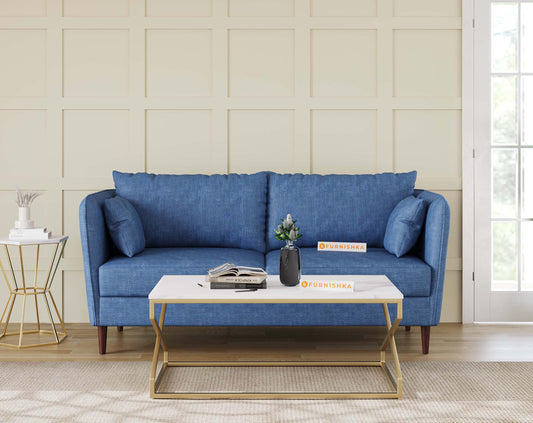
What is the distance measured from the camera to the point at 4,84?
380 centimetres

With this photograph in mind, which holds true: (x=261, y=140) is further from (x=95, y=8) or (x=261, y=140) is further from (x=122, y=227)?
(x=95, y=8)

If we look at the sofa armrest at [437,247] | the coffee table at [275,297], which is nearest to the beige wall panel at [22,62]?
the coffee table at [275,297]

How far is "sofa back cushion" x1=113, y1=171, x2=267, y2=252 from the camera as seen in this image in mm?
3504

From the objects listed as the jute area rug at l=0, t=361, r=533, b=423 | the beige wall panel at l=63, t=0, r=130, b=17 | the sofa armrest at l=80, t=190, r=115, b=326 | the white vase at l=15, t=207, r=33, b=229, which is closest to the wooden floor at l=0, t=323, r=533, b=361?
the jute area rug at l=0, t=361, r=533, b=423

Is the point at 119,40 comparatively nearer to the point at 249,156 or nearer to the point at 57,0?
the point at 57,0

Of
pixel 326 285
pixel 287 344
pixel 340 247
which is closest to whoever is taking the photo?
pixel 326 285

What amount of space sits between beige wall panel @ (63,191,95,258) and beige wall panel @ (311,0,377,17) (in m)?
1.97

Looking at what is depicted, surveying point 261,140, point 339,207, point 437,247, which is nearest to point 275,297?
point 437,247

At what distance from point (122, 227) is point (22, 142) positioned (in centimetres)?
120

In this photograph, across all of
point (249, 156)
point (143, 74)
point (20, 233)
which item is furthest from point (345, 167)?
point (20, 233)

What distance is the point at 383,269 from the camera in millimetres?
3014

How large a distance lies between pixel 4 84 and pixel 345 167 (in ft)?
7.67

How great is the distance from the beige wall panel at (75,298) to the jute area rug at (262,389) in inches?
35.0

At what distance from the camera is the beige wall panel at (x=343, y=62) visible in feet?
12.6
